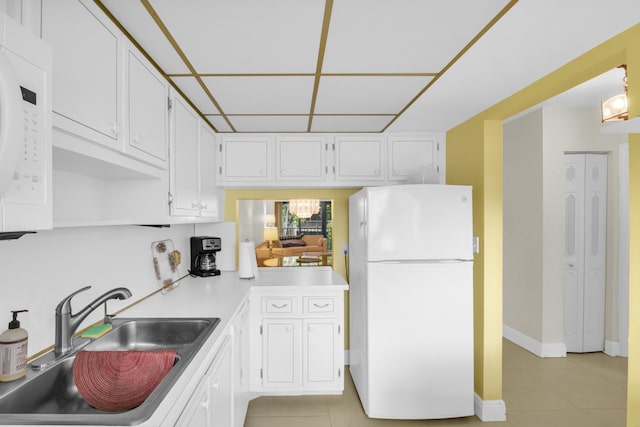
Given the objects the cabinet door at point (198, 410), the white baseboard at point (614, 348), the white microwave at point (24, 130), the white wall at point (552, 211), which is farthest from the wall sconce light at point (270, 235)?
the white baseboard at point (614, 348)

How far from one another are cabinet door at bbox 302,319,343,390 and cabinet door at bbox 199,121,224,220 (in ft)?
3.95

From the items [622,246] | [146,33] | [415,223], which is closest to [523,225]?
[622,246]

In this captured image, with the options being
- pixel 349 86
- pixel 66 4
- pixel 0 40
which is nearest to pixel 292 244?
pixel 349 86

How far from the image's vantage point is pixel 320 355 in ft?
8.66

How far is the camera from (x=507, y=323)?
3.84m

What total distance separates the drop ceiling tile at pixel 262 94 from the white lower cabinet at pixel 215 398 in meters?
1.44

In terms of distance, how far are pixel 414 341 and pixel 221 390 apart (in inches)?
53.0

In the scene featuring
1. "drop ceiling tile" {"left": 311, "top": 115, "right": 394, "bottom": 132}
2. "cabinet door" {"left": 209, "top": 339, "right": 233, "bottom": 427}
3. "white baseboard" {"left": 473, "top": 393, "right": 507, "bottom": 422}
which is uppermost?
"drop ceiling tile" {"left": 311, "top": 115, "right": 394, "bottom": 132}

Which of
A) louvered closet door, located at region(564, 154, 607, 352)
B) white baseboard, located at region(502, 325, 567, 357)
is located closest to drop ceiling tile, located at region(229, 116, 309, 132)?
louvered closet door, located at region(564, 154, 607, 352)

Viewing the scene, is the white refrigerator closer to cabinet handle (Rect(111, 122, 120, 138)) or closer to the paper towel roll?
the paper towel roll

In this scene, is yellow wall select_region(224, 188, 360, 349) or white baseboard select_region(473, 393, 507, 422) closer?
white baseboard select_region(473, 393, 507, 422)

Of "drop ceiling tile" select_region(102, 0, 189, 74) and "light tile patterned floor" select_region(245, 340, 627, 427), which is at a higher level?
"drop ceiling tile" select_region(102, 0, 189, 74)

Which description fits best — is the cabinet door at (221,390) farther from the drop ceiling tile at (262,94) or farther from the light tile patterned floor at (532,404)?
the drop ceiling tile at (262,94)

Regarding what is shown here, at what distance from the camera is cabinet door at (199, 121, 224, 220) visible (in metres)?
2.54
